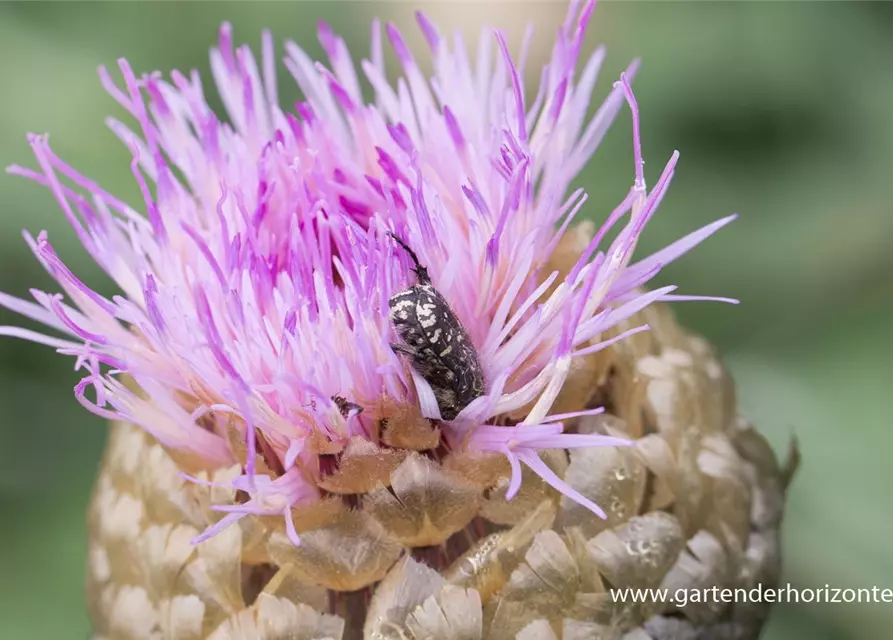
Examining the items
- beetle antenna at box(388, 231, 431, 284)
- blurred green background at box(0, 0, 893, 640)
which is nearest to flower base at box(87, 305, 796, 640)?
beetle antenna at box(388, 231, 431, 284)

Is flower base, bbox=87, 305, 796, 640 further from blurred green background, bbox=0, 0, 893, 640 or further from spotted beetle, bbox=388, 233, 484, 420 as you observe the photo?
blurred green background, bbox=0, 0, 893, 640

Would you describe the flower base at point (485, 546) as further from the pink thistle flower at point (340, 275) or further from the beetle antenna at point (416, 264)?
the beetle antenna at point (416, 264)

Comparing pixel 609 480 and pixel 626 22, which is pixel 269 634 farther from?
pixel 626 22

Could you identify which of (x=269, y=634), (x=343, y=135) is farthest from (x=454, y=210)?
(x=269, y=634)

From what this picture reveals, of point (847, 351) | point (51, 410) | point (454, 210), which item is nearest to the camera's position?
point (454, 210)

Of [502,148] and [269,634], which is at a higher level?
[502,148]

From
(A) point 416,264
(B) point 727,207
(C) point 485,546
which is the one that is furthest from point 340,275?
(B) point 727,207

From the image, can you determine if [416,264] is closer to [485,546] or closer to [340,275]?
[340,275]
